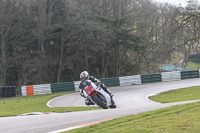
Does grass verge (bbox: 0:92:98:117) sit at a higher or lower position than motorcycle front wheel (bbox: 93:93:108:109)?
lower

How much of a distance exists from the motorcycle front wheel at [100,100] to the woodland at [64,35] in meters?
21.0

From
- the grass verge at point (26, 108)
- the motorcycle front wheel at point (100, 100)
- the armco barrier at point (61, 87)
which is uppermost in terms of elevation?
the motorcycle front wheel at point (100, 100)

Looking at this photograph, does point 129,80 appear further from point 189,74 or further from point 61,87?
point 61,87

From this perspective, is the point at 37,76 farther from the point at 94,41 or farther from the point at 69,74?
the point at 94,41

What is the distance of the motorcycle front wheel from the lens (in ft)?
35.0

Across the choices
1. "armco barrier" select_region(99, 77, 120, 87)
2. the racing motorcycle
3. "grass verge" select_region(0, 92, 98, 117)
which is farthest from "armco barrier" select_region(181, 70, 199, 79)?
the racing motorcycle

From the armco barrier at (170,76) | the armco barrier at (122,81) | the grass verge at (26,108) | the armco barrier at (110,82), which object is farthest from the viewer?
the armco barrier at (170,76)

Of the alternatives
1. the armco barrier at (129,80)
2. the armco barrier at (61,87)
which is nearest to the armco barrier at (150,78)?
the armco barrier at (129,80)

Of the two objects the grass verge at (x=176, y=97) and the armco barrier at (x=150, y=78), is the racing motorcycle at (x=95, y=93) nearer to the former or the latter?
the grass verge at (x=176, y=97)

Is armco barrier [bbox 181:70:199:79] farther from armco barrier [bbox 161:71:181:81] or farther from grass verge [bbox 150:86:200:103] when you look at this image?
grass verge [bbox 150:86:200:103]

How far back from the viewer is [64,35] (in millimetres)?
32812

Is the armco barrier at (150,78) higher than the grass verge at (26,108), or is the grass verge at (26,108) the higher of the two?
the armco barrier at (150,78)

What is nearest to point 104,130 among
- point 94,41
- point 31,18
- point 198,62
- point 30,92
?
point 30,92

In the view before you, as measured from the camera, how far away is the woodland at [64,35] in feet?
103
